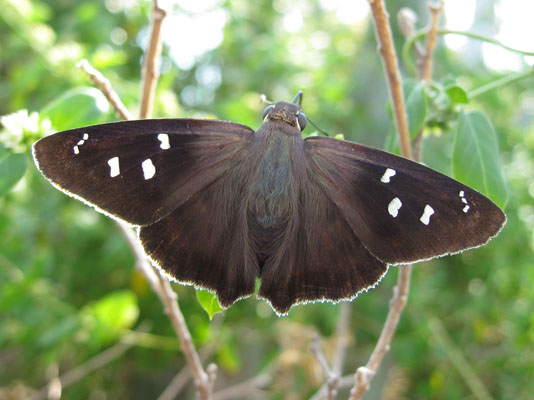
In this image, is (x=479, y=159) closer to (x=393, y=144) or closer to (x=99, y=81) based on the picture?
(x=393, y=144)

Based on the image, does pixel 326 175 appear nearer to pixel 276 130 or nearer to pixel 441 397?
pixel 276 130

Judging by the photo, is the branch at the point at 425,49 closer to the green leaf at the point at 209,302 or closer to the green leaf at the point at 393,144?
the green leaf at the point at 393,144

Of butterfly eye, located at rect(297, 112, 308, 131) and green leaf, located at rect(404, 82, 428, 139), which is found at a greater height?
green leaf, located at rect(404, 82, 428, 139)

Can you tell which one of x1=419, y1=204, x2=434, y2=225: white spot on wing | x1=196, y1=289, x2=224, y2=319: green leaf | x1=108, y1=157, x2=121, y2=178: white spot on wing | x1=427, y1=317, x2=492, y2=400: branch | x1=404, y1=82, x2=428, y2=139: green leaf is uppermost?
x1=404, y1=82, x2=428, y2=139: green leaf

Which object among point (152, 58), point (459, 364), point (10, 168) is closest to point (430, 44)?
point (152, 58)

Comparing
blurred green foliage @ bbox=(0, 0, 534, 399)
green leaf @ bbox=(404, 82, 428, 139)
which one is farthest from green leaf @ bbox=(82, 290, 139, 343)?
green leaf @ bbox=(404, 82, 428, 139)

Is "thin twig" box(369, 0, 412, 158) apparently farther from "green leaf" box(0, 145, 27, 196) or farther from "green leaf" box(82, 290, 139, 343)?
"green leaf" box(82, 290, 139, 343)

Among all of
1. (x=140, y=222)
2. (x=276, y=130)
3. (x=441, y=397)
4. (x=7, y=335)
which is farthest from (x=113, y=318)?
(x=441, y=397)
